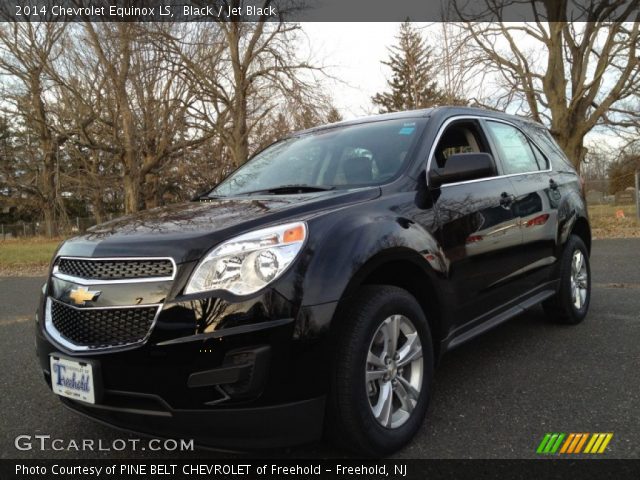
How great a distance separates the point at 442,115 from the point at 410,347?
5.26 feet

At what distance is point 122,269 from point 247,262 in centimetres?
55

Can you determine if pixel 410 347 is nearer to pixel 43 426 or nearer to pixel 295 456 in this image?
pixel 295 456

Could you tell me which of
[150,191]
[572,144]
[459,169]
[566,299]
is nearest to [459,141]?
[459,169]

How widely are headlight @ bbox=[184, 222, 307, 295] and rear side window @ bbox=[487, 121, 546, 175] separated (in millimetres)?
2182

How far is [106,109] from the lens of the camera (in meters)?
18.8

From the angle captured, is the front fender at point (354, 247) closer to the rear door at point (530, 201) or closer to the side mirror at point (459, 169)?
the side mirror at point (459, 169)

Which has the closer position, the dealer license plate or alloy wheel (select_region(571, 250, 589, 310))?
the dealer license plate

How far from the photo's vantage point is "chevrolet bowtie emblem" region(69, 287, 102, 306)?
2099 mm

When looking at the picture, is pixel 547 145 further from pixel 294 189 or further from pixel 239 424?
pixel 239 424

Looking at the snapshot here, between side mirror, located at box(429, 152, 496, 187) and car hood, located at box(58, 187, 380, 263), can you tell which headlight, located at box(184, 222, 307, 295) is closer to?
car hood, located at box(58, 187, 380, 263)

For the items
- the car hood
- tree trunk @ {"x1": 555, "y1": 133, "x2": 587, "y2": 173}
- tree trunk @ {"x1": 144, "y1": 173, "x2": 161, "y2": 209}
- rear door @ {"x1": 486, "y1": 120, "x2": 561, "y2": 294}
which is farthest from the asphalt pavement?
tree trunk @ {"x1": 144, "y1": 173, "x2": 161, "y2": 209}

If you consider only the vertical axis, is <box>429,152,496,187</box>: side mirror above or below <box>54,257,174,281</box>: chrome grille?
above

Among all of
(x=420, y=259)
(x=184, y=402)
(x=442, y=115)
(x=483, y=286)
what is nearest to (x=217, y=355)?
(x=184, y=402)

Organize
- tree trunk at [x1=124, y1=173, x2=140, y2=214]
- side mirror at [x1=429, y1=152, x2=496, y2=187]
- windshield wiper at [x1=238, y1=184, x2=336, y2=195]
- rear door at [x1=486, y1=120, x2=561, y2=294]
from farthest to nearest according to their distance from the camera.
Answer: tree trunk at [x1=124, y1=173, x2=140, y2=214] → rear door at [x1=486, y1=120, x2=561, y2=294] → windshield wiper at [x1=238, y1=184, x2=336, y2=195] → side mirror at [x1=429, y1=152, x2=496, y2=187]
